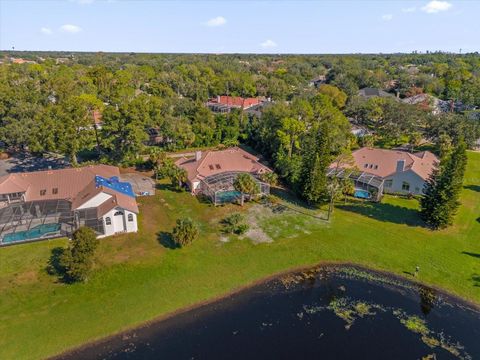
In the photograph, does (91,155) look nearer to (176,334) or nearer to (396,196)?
(176,334)

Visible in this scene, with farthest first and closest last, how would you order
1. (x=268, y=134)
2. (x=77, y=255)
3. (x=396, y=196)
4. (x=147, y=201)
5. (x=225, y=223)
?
(x=268, y=134), (x=396, y=196), (x=147, y=201), (x=225, y=223), (x=77, y=255)

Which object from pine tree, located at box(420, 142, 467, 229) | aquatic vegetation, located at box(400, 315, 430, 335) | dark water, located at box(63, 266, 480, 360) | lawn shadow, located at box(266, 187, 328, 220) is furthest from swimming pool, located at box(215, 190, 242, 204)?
aquatic vegetation, located at box(400, 315, 430, 335)

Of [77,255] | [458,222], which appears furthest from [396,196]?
[77,255]

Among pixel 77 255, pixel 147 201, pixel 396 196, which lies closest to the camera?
pixel 77 255

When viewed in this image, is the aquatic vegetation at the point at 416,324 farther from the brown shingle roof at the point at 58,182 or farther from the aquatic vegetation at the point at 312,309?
the brown shingle roof at the point at 58,182

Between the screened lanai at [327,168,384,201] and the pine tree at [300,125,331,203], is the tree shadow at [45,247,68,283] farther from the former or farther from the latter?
the screened lanai at [327,168,384,201]

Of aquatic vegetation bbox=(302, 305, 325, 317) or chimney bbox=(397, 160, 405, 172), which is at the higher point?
chimney bbox=(397, 160, 405, 172)

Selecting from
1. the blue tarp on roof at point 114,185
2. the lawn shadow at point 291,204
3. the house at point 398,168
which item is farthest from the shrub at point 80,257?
the house at point 398,168
